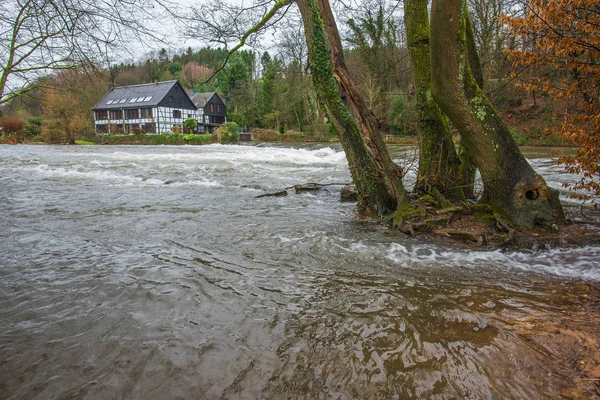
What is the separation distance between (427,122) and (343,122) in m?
1.72

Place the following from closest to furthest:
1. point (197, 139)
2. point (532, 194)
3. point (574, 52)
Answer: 1. point (574, 52)
2. point (532, 194)
3. point (197, 139)

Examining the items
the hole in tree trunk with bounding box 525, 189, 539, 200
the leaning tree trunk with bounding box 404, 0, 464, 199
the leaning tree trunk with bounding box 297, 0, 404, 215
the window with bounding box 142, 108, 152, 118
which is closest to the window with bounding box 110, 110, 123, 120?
the window with bounding box 142, 108, 152, 118

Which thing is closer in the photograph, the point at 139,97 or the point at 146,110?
the point at 139,97

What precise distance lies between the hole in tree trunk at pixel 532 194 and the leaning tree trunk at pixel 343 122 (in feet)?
7.11

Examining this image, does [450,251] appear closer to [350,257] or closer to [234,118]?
[350,257]

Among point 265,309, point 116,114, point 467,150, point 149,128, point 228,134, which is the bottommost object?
point 265,309

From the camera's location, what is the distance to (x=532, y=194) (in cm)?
564

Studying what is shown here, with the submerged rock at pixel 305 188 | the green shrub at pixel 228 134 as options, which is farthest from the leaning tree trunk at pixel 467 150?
the green shrub at pixel 228 134

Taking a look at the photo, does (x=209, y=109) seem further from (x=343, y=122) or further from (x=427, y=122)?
(x=427, y=122)

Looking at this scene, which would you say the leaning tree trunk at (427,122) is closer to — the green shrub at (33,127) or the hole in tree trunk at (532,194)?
the hole in tree trunk at (532,194)

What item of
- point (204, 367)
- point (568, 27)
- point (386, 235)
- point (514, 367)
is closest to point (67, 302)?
point (204, 367)

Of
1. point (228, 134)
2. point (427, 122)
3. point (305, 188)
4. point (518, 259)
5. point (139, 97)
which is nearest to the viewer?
point (518, 259)

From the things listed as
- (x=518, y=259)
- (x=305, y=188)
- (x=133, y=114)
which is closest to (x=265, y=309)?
(x=518, y=259)

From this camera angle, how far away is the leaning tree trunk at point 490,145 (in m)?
5.48
